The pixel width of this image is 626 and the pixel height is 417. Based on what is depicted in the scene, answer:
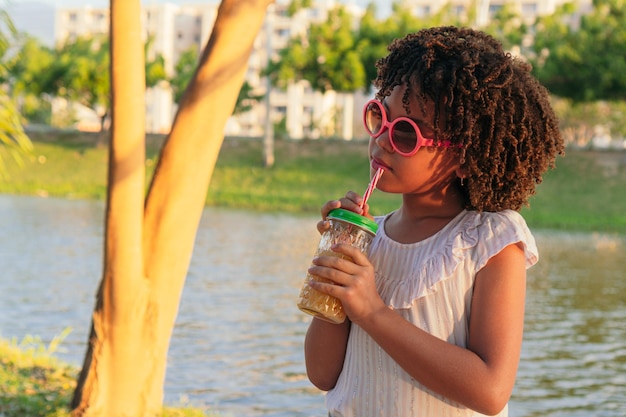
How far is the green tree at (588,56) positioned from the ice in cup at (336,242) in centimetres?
2931

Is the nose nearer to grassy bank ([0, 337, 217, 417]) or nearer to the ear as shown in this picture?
the ear

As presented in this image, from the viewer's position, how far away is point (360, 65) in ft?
110

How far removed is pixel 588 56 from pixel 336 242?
3075cm

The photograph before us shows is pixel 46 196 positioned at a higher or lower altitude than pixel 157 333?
lower

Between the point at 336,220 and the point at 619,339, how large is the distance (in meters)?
8.22

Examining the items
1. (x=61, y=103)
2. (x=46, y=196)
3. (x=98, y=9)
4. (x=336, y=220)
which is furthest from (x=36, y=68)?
(x=98, y=9)

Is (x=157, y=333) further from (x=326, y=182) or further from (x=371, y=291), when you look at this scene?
(x=326, y=182)

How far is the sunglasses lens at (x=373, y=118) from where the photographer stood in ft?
5.87

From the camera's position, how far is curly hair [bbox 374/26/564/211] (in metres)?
1.67

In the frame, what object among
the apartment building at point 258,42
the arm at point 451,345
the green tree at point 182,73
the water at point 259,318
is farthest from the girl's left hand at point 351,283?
the apartment building at point 258,42

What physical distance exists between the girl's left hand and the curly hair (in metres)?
0.26

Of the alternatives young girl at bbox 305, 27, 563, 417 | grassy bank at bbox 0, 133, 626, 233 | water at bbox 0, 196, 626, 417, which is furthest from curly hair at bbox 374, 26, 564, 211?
grassy bank at bbox 0, 133, 626, 233

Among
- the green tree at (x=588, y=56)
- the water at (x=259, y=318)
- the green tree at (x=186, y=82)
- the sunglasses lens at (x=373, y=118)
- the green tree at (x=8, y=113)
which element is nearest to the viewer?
the sunglasses lens at (x=373, y=118)

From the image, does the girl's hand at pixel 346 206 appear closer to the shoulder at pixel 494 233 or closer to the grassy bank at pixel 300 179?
the shoulder at pixel 494 233
